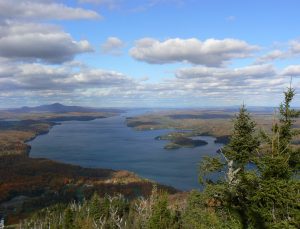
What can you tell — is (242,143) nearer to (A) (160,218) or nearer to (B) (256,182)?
(B) (256,182)

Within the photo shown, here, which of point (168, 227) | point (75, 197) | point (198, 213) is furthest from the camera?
point (75, 197)

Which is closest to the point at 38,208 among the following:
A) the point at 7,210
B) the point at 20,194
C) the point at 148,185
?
the point at 7,210

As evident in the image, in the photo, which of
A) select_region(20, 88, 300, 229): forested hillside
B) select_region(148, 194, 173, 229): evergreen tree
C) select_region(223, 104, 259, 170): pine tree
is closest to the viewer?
select_region(20, 88, 300, 229): forested hillside

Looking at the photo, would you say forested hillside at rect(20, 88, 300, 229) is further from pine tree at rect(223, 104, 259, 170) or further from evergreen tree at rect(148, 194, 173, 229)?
evergreen tree at rect(148, 194, 173, 229)

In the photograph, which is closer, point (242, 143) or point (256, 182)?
point (256, 182)

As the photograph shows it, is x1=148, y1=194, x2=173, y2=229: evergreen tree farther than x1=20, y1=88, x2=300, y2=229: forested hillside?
Yes

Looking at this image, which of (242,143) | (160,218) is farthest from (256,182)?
(160,218)

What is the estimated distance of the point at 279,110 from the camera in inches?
878

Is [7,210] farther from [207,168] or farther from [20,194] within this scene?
[207,168]

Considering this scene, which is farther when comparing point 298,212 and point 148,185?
point 148,185

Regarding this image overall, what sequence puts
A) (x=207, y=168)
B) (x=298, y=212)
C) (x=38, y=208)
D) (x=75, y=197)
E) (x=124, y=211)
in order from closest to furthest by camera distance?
(x=298, y=212) < (x=207, y=168) < (x=124, y=211) < (x=38, y=208) < (x=75, y=197)

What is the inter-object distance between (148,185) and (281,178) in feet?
580

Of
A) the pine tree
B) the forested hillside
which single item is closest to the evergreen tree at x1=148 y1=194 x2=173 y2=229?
the forested hillside

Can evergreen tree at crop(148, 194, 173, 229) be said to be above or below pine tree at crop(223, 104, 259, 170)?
below
